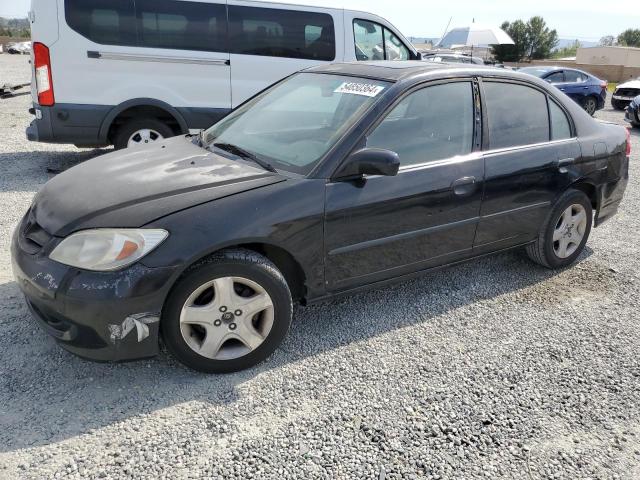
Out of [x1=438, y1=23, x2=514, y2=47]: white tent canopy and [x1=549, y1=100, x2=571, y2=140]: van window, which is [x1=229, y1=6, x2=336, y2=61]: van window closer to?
[x1=549, y1=100, x2=571, y2=140]: van window

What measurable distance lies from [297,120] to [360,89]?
0.47m

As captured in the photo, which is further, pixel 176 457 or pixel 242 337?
pixel 242 337

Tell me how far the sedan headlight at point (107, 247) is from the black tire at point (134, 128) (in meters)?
4.24

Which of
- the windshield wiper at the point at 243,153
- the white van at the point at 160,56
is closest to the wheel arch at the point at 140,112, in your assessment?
the white van at the point at 160,56

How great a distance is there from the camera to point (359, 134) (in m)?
3.08

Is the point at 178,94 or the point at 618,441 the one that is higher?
the point at 178,94

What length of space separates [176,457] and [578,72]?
16.2m

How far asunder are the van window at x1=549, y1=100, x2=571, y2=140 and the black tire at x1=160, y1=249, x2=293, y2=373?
2.50 meters

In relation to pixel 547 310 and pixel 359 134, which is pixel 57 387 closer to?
pixel 359 134

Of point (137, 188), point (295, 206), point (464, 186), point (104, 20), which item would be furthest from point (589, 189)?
point (104, 20)

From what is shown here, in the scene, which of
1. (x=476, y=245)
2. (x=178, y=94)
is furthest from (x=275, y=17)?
(x=476, y=245)

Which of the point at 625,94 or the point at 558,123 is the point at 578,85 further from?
the point at 558,123

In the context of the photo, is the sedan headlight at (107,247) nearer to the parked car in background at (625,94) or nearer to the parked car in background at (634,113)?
the parked car in background at (634,113)

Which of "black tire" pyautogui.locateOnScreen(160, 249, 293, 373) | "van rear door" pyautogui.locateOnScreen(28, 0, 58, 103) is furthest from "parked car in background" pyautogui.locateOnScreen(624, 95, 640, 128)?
"black tire" pyautogui.locateOnScreen(160, 249, 293, 373)
